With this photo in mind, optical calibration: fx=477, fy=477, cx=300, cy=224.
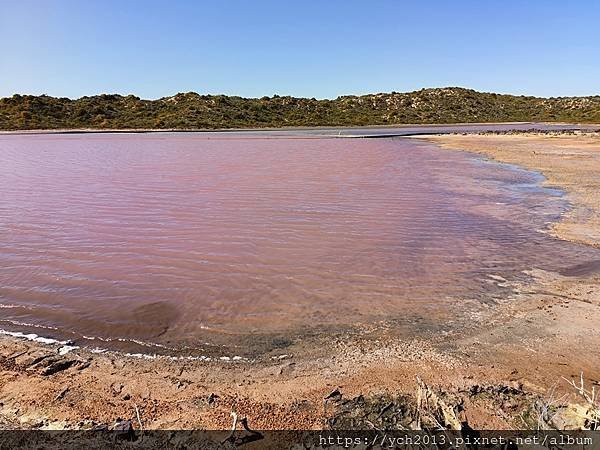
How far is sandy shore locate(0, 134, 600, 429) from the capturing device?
3143 millimetres

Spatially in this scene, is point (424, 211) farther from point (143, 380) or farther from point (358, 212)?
point (143, 380)

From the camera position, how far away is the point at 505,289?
5449 millimetres

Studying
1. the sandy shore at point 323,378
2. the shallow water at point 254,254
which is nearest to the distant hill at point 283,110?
the shallow water at point 254,254

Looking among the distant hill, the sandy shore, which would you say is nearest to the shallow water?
the sandy shore

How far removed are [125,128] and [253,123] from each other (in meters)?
16.8

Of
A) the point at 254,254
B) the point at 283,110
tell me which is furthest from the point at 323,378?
the point at 283,110

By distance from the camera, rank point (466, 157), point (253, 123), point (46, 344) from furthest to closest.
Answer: point (253, 123) → point (466, 157) → point (46, 344)

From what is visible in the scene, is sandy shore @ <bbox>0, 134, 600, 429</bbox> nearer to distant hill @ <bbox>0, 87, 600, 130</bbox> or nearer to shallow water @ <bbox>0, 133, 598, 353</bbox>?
shallow water @ <bbox>0, 133, 598, 353</bbox>

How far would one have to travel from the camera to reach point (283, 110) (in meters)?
74.9

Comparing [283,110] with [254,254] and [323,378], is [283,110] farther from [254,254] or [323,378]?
[323,378]

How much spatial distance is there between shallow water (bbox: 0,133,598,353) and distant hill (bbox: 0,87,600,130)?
5185cm

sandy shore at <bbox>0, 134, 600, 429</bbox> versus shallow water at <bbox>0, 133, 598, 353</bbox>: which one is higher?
shallow water at <bbox>0, 133, 598, 353</bbox>

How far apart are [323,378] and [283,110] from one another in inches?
2907

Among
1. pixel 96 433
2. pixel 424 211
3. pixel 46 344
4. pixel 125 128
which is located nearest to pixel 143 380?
pixel 96 433
